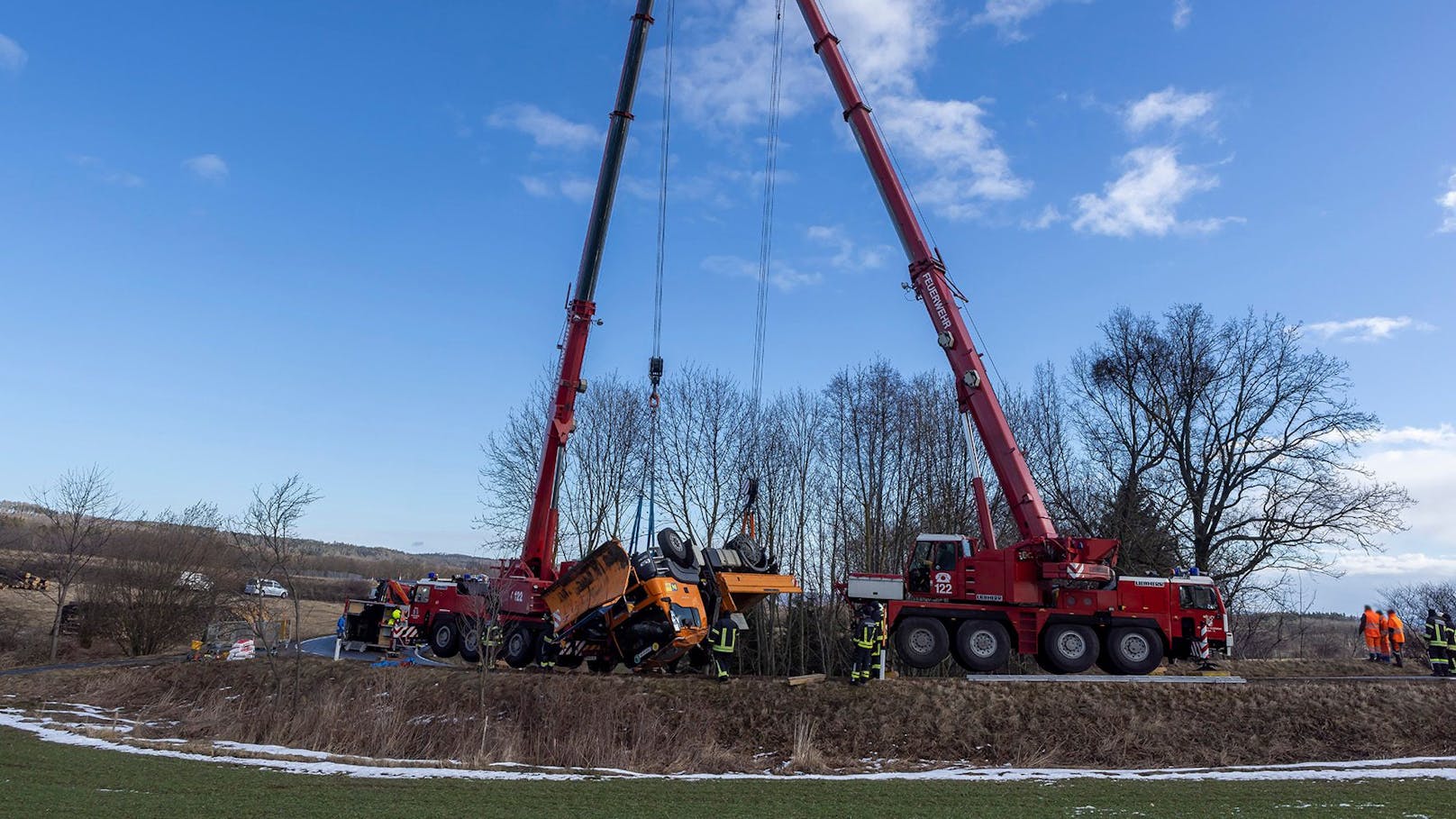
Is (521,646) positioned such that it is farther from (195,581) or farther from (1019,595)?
(195,581)

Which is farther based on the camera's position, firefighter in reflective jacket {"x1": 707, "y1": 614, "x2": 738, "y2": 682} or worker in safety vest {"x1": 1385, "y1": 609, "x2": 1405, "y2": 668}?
worker in safety vest {"x1": 1385, "y1": 609, "x2": 1405, "y2": 668}

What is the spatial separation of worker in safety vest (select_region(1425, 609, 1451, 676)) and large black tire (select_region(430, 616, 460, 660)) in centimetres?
2257

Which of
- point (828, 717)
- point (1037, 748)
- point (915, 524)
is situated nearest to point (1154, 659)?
point (1037, 748)

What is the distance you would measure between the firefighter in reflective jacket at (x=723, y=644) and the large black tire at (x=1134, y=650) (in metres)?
7.41

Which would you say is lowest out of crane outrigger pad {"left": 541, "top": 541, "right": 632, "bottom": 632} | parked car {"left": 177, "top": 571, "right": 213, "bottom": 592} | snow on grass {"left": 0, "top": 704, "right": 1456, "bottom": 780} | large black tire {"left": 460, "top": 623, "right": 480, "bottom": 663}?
snow on grass {"left": 0, "top": 704, "right": 1456, "bottom": 780}

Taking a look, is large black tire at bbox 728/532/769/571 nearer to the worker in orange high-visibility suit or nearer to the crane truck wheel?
the crane truck wheel

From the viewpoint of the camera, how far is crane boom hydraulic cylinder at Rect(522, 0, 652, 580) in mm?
20672

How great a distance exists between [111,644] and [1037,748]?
3399 cm

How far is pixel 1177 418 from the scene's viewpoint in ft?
104

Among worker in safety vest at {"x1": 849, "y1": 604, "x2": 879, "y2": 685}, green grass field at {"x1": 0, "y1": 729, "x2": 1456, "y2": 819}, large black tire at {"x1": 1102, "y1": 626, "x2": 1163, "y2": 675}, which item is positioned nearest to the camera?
green grass field at {"x1": 0, "y1": 729, "x2": 1456, "y2": 819}

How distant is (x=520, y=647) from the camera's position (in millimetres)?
20547

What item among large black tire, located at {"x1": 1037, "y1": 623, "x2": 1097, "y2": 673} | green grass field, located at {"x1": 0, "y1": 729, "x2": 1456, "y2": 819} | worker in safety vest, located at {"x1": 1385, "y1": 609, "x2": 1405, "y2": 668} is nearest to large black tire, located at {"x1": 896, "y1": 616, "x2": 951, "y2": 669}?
large black tire, located at {"x1": 1037, "y1": 623, "x2": 1097, "y2": 673}

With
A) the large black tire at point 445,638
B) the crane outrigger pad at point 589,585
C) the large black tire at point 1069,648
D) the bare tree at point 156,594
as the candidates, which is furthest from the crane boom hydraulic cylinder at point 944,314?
the bare tree at point 156,594

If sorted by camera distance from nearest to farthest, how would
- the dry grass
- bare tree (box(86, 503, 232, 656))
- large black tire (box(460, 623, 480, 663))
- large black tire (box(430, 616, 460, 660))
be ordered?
the dry grass
large black tire (box(460, 623, 480, 663))
large black tire (box(430, 616, 460, 660))
bare tree (box(86, 503, 232, 656))
